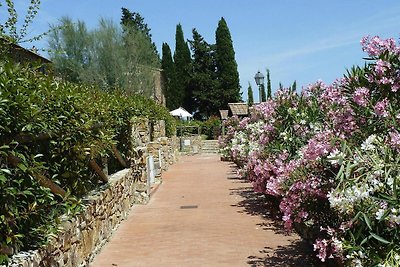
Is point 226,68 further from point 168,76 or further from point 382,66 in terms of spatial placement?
point 382,66

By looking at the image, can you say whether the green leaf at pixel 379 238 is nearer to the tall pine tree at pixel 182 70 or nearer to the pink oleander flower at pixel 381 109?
the pink oleander flower at pixel 381 109

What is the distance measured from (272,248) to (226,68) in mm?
46147

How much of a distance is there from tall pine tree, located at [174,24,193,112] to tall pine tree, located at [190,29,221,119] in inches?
28.2

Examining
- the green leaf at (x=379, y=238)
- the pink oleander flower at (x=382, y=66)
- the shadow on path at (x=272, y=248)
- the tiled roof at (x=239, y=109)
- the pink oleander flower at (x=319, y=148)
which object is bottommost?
the shadow on path at (x=272, y=248)

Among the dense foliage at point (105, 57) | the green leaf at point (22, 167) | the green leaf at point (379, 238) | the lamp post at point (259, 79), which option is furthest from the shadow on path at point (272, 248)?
the dense foliage at point (105, 57)

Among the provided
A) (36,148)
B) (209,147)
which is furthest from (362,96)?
(209,147)

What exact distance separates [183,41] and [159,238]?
49.0 m

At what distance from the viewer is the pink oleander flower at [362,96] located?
454cm

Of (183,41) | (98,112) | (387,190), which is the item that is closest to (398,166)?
(387,190)

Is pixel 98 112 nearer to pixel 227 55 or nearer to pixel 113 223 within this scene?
pixel 113 223

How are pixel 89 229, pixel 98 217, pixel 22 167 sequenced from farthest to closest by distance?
pixel 98 217, pixel 89 229, pixel 22 167

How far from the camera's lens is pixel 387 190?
11.5 ft

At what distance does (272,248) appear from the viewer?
6.86 meters

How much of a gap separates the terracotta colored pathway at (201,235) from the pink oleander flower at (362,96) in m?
2.45
